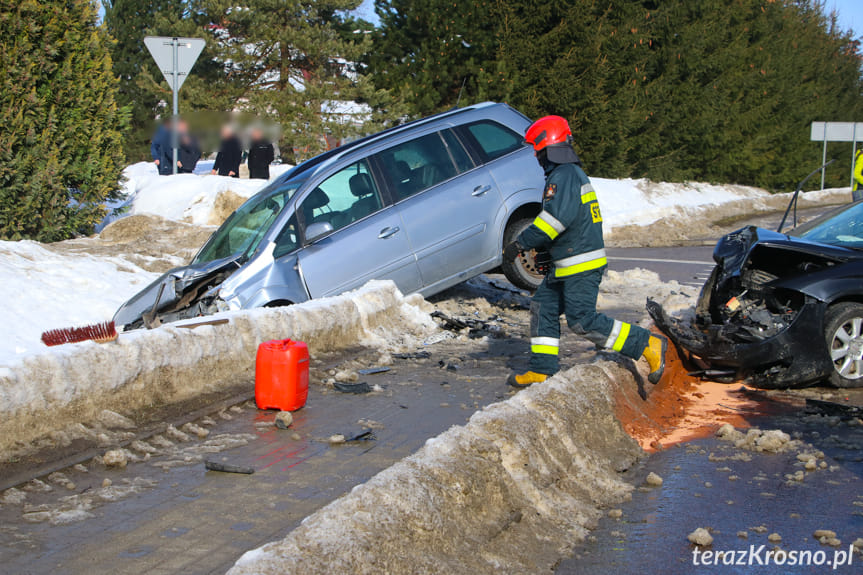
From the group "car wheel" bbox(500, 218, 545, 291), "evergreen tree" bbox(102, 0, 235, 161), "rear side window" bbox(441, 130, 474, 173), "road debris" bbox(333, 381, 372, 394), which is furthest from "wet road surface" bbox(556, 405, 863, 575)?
"evergreen tree" bbox(102, 0, 235, 161)

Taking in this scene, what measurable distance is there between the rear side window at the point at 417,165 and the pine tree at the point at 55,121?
6.20 m

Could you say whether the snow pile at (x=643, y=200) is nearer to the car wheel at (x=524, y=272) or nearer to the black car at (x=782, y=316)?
the car wheel at (x=524, y=272)

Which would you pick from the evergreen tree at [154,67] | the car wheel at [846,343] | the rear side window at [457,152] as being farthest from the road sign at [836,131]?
the car wheel at [846,343]

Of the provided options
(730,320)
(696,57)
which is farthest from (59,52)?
(696,57)

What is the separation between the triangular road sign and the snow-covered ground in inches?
79.9

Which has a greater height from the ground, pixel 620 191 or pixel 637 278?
pixel 620 191

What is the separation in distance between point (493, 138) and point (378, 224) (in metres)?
1.96

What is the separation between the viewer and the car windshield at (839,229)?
7.30 meters

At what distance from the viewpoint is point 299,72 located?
2277 cm

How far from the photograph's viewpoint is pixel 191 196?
16.7 m

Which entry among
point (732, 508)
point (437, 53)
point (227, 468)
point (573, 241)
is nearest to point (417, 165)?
point (573, 241)

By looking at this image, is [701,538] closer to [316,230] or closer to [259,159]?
[316,230]

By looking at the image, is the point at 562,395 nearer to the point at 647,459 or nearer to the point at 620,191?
the point at 647,459

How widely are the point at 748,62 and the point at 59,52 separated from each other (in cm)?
2816
